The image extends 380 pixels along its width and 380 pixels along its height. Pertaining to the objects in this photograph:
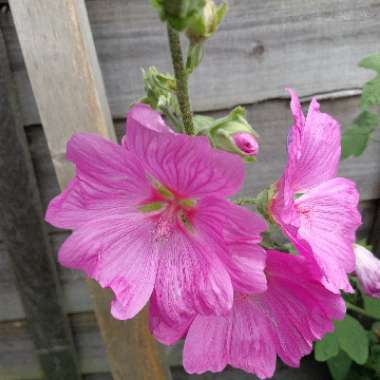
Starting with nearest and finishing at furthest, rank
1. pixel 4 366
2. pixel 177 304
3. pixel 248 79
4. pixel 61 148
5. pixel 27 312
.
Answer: pixel 177 304 → pixel 61 148 → pixel 248 79 → pixel 27 312 → pixel 4 366

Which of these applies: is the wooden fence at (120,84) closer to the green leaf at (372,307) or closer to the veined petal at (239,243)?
the green leaf at (372,307)

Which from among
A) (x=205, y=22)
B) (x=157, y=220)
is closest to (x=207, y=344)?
(x=157, y=220)

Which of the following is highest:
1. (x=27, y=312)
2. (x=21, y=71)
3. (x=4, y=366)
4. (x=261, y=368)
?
(x=21, y=71)

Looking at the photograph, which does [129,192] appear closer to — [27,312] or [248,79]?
[248,79]

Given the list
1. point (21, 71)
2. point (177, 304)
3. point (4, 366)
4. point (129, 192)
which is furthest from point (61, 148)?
point (4, 366)

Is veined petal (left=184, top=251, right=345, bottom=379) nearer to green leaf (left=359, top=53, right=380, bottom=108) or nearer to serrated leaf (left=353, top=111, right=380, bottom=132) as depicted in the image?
green leaf (left=359, top=53, right=380, bottom=108)

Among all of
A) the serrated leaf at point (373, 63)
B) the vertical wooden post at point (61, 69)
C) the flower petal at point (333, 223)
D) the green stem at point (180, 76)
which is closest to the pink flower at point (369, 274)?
the flower petal at point (333, 223)
